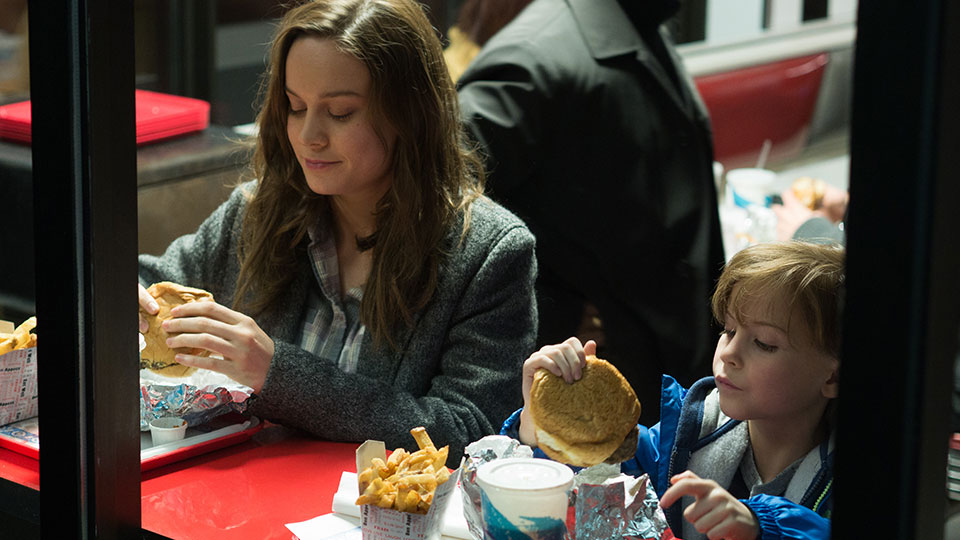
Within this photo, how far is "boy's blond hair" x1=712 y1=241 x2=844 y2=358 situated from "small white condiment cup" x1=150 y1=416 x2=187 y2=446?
0.74 metres

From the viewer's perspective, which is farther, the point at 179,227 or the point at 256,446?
the point at 179,227

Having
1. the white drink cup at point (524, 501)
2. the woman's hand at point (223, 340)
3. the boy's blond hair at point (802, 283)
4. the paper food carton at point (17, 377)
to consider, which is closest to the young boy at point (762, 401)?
the boy's blond hair at point (802, 283)

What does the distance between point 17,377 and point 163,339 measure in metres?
0.20

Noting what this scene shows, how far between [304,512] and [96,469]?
10.1 inches

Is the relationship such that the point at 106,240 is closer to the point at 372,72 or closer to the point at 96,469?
the point at 96,469

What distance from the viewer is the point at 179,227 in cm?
255

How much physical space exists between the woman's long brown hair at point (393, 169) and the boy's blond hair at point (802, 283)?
55cm

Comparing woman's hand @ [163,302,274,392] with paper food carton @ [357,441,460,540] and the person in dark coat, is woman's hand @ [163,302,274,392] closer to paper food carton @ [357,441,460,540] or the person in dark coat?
paper food carton @ [357,441,460,540]

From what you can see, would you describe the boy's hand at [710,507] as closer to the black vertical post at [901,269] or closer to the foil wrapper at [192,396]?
the black vertical post at [901,269]

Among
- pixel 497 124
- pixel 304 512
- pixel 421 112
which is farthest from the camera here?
pixel 497 124

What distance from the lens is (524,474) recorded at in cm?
108

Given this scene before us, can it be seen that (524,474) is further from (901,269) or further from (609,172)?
(609,172)

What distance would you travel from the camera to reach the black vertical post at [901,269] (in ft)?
2.30

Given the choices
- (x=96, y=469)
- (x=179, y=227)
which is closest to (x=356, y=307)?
(x=96, y=469)
